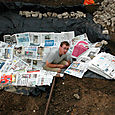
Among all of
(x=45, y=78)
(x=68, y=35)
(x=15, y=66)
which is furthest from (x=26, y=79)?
(x=68, y=35)

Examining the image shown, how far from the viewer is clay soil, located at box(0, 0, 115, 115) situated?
2.01 meters

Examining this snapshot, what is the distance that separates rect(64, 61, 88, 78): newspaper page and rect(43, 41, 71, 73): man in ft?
0.51

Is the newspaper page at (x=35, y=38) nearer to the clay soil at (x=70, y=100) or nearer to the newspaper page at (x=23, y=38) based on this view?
the newspaper page at (x=23, y=38)

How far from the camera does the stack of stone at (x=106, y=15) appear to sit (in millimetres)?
3563

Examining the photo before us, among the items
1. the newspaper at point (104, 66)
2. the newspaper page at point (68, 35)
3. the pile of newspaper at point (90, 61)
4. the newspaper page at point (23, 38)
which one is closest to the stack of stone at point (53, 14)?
the newspaper page at point (68, 35)

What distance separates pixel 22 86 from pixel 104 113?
1198mm

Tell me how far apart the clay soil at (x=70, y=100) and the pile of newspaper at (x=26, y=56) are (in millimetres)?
212

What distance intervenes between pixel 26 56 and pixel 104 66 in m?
1.44

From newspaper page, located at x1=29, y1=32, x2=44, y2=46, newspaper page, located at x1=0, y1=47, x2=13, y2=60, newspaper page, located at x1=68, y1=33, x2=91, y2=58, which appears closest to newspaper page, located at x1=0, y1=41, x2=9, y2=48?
newspaper page, located at x1=0, y1=47, x2=13, y2=60

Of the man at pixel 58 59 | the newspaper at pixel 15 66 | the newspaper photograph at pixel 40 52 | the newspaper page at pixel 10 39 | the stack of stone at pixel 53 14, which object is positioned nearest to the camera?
the newspaper at pixel 15 66

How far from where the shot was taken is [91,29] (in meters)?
3.28

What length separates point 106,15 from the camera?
12.3 feet

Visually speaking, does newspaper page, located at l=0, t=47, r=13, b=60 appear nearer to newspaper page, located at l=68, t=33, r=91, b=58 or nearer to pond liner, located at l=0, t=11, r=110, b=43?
pond liner, located at l=0, t=11, r=110, b=43

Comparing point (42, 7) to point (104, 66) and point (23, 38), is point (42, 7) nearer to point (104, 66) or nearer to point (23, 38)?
point (23, 38)
